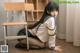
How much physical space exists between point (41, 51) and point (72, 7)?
0.94 metres

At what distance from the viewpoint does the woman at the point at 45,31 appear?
3486mm

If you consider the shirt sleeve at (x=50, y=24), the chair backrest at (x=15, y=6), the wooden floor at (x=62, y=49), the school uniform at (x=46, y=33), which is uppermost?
the chair backrest at (x=15, y=6)

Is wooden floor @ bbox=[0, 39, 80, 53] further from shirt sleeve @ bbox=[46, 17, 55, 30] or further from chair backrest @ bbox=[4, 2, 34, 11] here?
chair backrest @ bbox=[4, 2, 34, 11]

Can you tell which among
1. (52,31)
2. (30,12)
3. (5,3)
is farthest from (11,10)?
(52,31)

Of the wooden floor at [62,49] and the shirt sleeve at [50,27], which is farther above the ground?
the shirt sleeve at [50,27]

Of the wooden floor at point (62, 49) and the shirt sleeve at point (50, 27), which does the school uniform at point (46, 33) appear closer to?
the shirt sleeve at point (50, 27)

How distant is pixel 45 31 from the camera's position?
355cm

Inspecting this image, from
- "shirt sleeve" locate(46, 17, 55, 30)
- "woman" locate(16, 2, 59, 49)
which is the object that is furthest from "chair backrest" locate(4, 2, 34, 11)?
"shirt sleeve" locate(46, 17, 55, 30)

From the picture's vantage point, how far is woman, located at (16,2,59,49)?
137 inches

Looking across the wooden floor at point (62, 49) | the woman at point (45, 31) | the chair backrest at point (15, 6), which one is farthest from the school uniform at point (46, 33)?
the chair backrest at point (15, 6)

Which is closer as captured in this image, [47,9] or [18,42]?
[47,9]

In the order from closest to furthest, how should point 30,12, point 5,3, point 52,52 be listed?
1. point 52,52
2. point 5,3
3. point 30,12

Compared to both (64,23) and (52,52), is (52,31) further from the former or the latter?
(64,23)

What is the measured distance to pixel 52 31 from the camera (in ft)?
11.4
